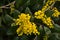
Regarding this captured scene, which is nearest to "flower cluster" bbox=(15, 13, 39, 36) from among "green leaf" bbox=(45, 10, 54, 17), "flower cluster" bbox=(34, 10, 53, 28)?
"flower cluster" bbox=(34, 10, 53, 28)

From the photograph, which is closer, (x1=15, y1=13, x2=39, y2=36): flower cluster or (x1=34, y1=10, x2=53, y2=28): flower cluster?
(x1=15, y1=13, x2=39, y2=36): flower cluster

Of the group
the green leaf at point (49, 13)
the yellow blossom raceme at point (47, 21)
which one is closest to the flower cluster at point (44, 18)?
the yellow blossom raceme at point (47, 21)

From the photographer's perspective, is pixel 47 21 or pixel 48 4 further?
pixel 48 4

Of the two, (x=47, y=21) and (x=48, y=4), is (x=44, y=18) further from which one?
(x=48, y=4)

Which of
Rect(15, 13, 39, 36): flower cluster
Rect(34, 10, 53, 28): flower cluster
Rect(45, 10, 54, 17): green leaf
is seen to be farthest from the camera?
Rect(45, 10, 54, 17): green leaf

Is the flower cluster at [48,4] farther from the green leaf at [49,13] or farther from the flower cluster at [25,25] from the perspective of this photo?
the flower cluster at [25,25]

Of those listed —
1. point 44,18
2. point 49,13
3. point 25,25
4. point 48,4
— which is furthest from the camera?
point 48,4

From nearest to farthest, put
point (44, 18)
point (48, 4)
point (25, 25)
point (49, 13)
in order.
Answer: point (25, 25) < point (44, 18) < point (49, 13) < point (48, 4)

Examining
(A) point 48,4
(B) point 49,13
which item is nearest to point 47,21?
(B) point 49,13

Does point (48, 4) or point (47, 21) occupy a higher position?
point (48, 4)

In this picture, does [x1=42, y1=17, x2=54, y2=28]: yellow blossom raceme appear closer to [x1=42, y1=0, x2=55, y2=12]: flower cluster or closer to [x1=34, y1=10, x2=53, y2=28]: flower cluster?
[x1=34, y1=10, x2=53, y2=28]: flower cluster

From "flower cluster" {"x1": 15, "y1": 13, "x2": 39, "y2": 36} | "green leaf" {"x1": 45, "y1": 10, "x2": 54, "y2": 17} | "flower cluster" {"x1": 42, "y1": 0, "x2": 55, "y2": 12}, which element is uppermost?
"flower cluster" {"x1": 42, "y1": 0, "x2": 55, "y2": 12}
